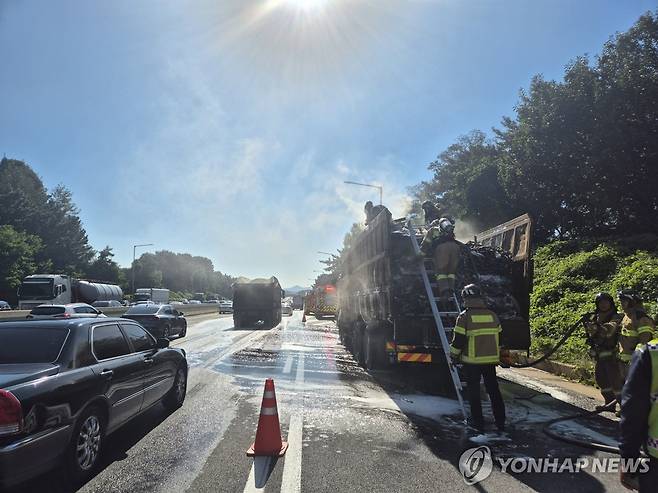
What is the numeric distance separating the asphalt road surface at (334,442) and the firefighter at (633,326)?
3.50 feet

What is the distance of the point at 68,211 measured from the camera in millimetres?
75062

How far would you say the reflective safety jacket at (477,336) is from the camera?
18.7ft

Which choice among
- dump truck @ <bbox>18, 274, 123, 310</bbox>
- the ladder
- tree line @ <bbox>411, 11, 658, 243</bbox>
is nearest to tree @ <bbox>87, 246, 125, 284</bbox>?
dump truck @ <bbox>18, 274, 123, 310</bbox>

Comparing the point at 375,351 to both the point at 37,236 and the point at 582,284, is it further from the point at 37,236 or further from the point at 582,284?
the point at 37,236

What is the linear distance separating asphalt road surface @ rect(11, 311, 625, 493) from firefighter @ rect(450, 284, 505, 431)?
1.07 ft

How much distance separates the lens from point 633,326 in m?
6.11

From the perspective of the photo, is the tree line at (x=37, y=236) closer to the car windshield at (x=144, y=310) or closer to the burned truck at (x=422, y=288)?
the car windshield at (x=144, y=310)

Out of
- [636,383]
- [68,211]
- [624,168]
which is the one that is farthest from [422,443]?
[68,211]

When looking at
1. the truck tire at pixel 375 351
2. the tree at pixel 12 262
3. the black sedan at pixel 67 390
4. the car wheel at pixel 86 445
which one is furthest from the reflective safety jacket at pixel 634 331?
the tree at pixel 12 262

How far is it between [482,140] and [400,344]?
47.3 m

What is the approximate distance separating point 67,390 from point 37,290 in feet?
97.4

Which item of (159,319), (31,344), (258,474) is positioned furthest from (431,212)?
(159,319)

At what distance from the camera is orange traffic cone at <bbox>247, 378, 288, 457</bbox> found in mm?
4922

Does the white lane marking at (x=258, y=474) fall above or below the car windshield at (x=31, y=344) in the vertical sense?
below
